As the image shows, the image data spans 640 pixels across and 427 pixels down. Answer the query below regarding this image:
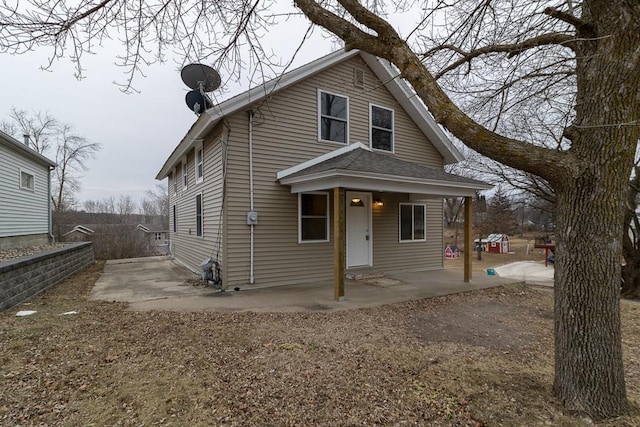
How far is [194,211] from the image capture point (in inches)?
379

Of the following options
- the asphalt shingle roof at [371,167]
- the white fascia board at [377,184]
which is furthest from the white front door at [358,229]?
the white fascia board at [377,184]

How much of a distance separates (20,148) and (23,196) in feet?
5.83

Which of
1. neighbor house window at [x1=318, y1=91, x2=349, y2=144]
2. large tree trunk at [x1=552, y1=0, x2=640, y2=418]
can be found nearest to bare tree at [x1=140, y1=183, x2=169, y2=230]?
neighbor house window at [x1=318, y1=91, x2=349, y2=144]

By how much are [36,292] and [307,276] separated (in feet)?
17.4

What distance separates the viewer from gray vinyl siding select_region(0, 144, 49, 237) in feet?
34.0

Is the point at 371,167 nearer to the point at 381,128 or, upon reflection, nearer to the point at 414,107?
the point at 381,128

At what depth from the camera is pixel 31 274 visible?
6016 millimetres

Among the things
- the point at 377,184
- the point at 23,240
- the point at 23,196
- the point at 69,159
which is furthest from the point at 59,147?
the point at 377,184

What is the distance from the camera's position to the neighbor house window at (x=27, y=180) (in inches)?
462

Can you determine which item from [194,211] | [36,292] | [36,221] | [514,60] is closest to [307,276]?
[194,211]

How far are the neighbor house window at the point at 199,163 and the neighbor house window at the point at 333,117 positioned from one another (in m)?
3.23

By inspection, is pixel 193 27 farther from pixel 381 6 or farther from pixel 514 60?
pixel 514 60

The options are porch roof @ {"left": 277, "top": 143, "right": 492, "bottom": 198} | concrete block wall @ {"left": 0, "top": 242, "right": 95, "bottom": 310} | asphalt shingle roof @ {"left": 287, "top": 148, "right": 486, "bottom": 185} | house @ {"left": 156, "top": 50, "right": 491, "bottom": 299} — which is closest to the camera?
concrete block wall @ {"left": 0, "top": 242, "right": 95, "bottom": 310}

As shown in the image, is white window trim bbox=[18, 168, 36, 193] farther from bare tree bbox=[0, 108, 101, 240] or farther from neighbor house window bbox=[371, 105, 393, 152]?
neighbor house window bbox=[371, 105, 393, 152]
